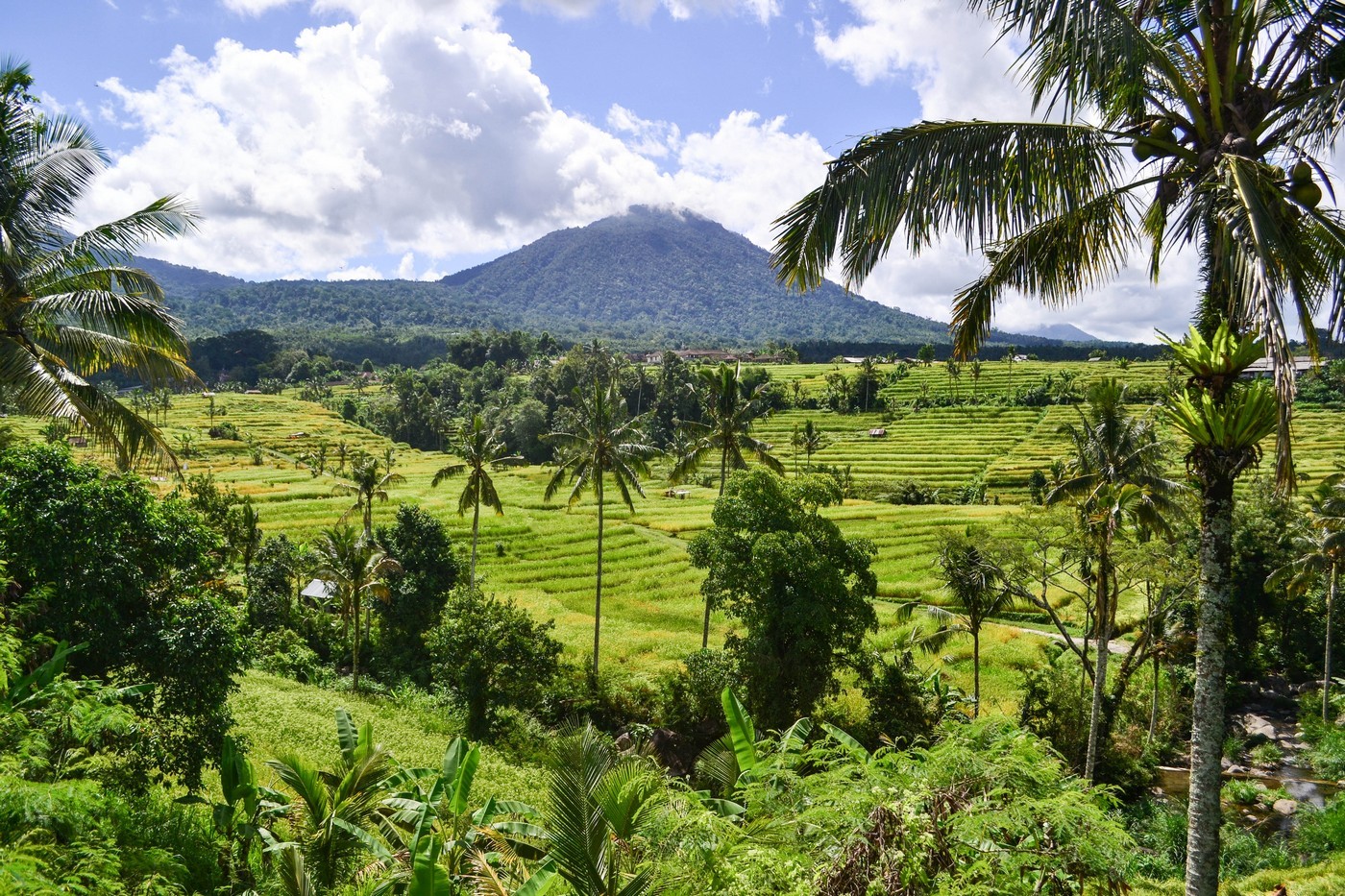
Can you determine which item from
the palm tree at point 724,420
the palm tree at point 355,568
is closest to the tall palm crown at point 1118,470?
the palm tree at point 724,420

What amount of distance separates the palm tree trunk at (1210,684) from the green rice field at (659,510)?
18339 mm

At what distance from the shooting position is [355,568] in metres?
26.7

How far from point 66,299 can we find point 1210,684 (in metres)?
13.4

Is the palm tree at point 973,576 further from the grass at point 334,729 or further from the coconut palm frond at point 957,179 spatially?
the coconut palm frond at point 957,179

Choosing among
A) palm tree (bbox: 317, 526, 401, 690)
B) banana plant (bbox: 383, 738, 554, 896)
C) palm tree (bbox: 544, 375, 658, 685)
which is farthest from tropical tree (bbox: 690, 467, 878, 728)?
palm tree (bbox: 317, 526, 401, 690)

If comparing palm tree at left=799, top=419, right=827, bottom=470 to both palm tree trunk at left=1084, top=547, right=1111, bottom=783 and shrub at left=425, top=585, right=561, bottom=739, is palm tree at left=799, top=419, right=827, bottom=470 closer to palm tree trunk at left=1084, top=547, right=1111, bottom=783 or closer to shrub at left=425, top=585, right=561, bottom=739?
shrub at left=425, top=585, right=561, bottom=739

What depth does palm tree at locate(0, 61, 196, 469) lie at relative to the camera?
9.30 metres

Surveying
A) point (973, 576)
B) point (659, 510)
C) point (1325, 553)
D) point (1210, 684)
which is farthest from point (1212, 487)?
point (659, 510)

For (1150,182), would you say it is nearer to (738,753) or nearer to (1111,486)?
(738,753)

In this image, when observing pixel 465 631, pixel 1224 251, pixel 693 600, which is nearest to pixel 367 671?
pixel 465 631

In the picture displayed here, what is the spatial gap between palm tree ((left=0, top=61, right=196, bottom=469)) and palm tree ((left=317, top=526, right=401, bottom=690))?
16762 mm

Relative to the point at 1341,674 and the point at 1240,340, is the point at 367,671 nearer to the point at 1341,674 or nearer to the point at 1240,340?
the point at 1240,340

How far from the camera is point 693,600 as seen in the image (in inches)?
1510

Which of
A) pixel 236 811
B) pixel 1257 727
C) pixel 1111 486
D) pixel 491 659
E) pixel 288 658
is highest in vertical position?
pixel 1111 486
